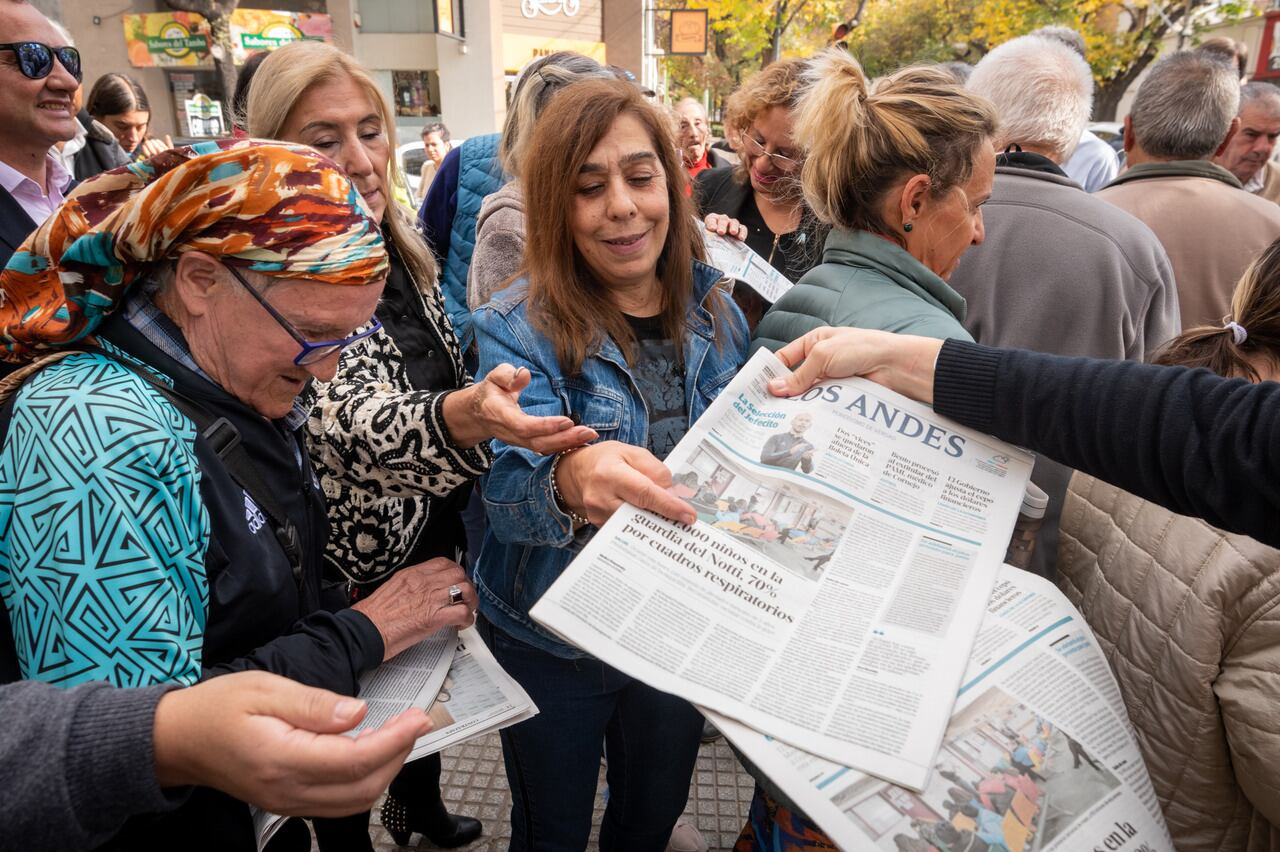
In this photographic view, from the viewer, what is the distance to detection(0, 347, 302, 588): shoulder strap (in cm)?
107

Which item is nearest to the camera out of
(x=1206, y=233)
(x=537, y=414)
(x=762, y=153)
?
(x=537, y=414)

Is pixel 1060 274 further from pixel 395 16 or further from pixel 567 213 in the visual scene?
pixel 395 16

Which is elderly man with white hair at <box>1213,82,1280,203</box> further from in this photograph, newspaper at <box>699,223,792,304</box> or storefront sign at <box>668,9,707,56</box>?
storefront sign at <box>668,9,707,56</box>

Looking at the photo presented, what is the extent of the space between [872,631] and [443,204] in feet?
8.37

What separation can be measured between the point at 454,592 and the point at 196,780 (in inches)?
27.0

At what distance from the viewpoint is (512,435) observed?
1.37m

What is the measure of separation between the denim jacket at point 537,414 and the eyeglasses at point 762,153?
1.46m

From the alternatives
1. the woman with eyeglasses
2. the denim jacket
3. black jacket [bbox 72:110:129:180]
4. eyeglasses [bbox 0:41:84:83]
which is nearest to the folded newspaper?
the denim jacket

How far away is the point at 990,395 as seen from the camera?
1.27 m

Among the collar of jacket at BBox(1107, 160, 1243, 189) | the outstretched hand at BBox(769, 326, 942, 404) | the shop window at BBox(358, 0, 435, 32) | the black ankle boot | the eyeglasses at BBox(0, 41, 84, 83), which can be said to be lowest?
the black ankle boot

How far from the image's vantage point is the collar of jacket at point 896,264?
168 cm

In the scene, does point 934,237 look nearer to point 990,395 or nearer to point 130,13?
point 990,395

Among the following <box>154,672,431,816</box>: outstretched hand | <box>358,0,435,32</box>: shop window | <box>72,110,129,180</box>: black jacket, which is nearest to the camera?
<box>154,672,431,816</box>: outstretched hand

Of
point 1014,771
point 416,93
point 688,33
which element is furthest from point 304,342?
point 416,93
